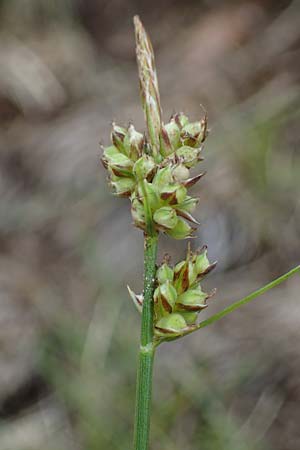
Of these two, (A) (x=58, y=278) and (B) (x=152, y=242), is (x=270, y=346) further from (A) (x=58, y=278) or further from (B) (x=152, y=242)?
(B) (x=152, y=242)

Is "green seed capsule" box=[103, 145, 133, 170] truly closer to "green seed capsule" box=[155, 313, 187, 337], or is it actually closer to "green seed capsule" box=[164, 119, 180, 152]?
"green seed capsule" box=[164, 119, 180, 152]

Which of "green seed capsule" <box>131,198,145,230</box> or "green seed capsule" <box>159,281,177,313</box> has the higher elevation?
"green seed capsule" <box>131,198,145,230</box>

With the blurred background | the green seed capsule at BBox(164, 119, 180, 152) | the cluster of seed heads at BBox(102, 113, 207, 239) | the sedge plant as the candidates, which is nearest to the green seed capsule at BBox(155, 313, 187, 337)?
the sedge plant

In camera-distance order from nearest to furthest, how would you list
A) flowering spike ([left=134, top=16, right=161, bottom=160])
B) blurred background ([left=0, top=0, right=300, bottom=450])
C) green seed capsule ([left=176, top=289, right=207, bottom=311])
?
flowering spike ([left=134, top=16, right=161, bottom=160]), green seed capsule ([left=176, top=289, right=207, bottom=311]), blurred background ([left=0, top=0, right=300, bottom=450])

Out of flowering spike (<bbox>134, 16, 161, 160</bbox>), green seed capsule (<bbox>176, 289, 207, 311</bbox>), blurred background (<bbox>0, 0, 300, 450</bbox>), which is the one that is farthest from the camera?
blurred background (<bbox>0, 0, 300, 450</bbox>)

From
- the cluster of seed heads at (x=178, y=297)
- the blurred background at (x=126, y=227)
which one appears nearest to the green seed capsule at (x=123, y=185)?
the cluster of seed heads at (x=178, y=297)

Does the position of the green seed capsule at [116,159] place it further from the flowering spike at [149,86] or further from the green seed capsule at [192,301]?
the green seed capsule at [192,301]

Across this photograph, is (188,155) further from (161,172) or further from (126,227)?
(126,227)
